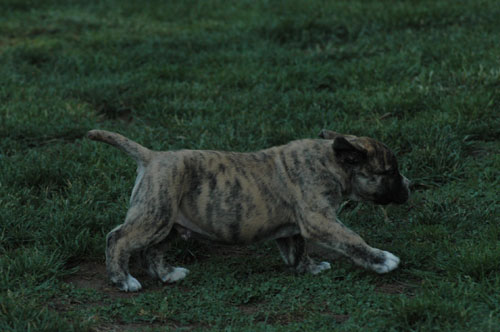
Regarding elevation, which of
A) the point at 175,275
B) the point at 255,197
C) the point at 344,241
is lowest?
the point at 175,275

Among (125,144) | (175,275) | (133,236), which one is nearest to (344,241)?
(175,275)

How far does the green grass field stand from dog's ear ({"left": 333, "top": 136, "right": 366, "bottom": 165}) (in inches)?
33.2

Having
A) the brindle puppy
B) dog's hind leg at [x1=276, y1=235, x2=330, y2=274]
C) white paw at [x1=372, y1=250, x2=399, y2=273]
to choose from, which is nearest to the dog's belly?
the brindle puppy

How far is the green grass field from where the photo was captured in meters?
5.02

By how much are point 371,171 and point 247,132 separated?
260 cm

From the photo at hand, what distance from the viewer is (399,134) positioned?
7781 mm

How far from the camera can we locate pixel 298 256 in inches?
231

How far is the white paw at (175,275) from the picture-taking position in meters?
5.63

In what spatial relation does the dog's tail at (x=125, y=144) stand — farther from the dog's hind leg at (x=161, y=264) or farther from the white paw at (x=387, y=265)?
the white paw at (x=387, y=265)

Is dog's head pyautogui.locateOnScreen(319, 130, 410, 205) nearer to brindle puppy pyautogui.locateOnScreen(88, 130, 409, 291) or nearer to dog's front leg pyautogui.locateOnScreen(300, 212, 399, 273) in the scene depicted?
brindle puppy pyautogui.locateOnScreen(88, 130, 409, 291)

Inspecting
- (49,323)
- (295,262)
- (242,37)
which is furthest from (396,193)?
(242,37)

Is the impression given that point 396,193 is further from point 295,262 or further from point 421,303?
point 421,303

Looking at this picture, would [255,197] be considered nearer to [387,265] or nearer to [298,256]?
[298,256]

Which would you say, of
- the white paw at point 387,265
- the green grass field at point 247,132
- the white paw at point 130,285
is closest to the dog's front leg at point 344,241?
the white paw at point 387,265
